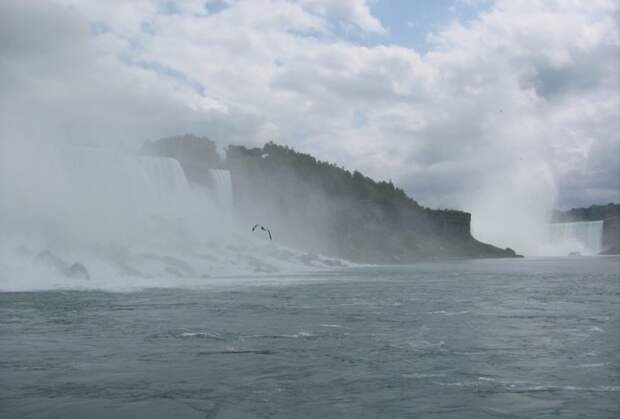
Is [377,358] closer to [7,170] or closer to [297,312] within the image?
[297,312]

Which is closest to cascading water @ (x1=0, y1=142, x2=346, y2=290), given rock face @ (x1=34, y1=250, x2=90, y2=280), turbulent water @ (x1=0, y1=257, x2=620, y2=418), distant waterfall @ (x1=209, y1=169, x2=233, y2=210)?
rock face @ (x1=34, y1=250, x2=90, y2=280)

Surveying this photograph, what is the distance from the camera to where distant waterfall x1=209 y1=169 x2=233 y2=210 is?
4897 cm

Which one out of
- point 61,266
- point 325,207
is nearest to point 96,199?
point 61,266

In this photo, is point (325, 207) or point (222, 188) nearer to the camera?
point (222, 188)

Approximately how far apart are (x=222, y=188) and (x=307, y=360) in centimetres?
4198

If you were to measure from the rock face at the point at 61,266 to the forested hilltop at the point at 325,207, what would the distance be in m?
23.6

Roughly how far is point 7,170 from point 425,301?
23.8 m

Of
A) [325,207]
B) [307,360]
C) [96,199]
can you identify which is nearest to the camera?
[307,360]

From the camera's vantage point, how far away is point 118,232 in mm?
33156

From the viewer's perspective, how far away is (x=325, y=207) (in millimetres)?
74625

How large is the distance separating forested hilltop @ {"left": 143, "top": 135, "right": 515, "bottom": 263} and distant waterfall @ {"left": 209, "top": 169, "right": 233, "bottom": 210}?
64 centimetres

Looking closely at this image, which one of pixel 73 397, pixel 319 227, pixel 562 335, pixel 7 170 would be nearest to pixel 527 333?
pixel 562 335

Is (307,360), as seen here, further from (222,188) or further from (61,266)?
(222,188)

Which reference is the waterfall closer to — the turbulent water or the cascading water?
the cascading water
